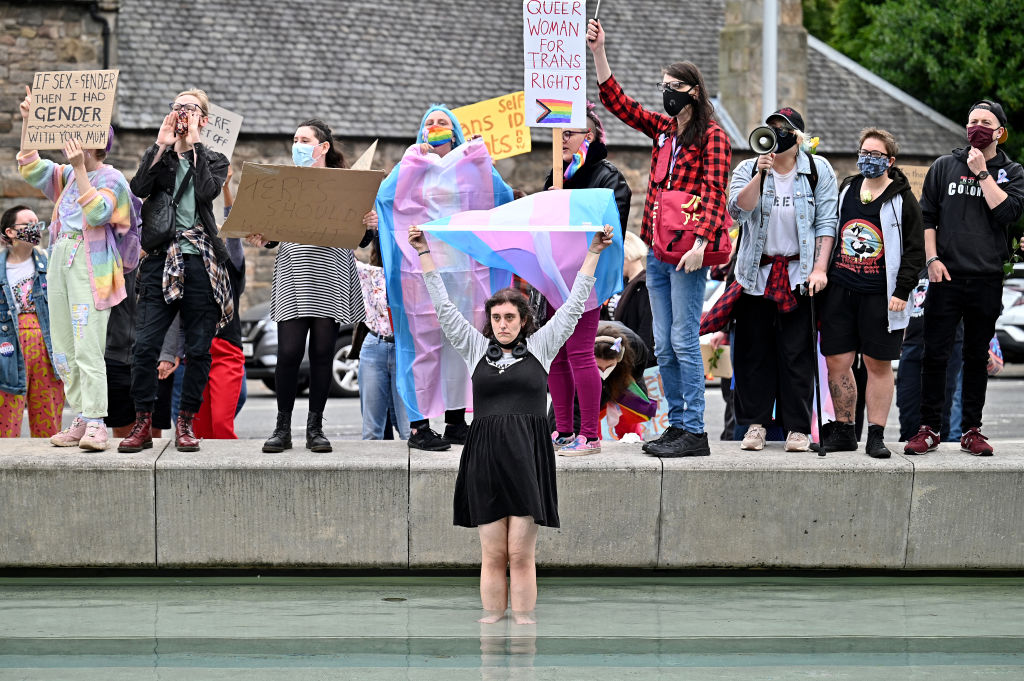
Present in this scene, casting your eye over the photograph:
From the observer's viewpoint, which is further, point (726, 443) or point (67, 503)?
point (726, 443)

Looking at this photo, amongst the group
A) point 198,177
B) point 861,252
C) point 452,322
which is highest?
point 198,177

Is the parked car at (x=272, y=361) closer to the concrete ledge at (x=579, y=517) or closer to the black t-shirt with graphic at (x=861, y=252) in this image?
the concrete ledge at (x=579, y=517)

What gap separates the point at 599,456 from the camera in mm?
6926

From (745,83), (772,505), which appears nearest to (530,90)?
(772,505)

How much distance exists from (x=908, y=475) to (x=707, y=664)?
6.26 ft

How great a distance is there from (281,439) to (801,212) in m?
2.85

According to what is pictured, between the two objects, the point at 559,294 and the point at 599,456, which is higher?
the point at 559,294

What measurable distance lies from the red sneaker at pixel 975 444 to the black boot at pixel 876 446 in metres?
0.43

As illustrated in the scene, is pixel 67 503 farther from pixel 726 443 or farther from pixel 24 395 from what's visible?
pixel 726 443

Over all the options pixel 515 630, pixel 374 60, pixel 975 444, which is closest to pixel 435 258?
pixel 515 630

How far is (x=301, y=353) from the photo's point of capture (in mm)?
7105

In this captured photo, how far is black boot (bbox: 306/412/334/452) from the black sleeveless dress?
116 cm

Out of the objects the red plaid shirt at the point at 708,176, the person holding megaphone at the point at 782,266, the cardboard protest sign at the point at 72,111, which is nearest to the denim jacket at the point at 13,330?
the cardboard protest sign at the point at 72,111

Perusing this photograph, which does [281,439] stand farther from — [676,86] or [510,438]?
[676,86]
